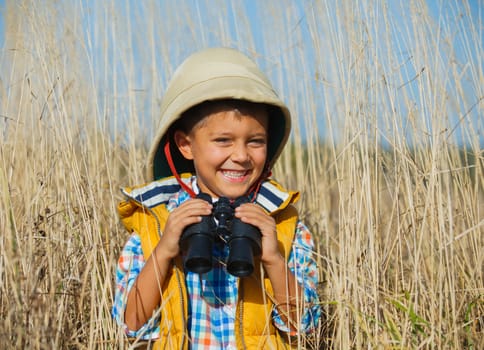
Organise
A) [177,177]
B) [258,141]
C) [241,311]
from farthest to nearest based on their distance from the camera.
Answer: [177,177], [258,141], [241,311]

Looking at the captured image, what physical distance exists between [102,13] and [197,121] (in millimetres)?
941

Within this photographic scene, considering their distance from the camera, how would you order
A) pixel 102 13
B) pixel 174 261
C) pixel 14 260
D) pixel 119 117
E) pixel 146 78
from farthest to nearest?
pixel 146 78 < pixel 119 117 < pixel 102 13 < pixel 174 261 < pixel 14 260

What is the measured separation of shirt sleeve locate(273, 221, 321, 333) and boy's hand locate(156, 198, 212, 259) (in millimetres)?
385

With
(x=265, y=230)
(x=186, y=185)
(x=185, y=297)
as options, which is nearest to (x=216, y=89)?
(x=186, y=185)

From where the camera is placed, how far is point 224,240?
6.53ft

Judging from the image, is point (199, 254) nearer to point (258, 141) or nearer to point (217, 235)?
point (217, 235)

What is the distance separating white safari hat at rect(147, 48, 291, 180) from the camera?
2082 mm

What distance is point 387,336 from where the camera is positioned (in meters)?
1.91

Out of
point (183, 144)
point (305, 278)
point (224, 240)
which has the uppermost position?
point (183, 144)

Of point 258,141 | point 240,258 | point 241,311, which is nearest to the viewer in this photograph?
point 240,258

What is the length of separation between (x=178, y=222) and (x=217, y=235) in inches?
6.5

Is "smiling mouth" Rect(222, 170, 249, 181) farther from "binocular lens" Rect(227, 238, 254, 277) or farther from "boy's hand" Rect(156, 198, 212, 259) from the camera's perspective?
"binocular lens" Rect(227, 238, 254, 277)

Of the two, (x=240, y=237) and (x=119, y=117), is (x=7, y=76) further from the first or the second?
(x=240, y=237)

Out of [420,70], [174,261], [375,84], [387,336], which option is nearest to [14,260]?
[174,261]
